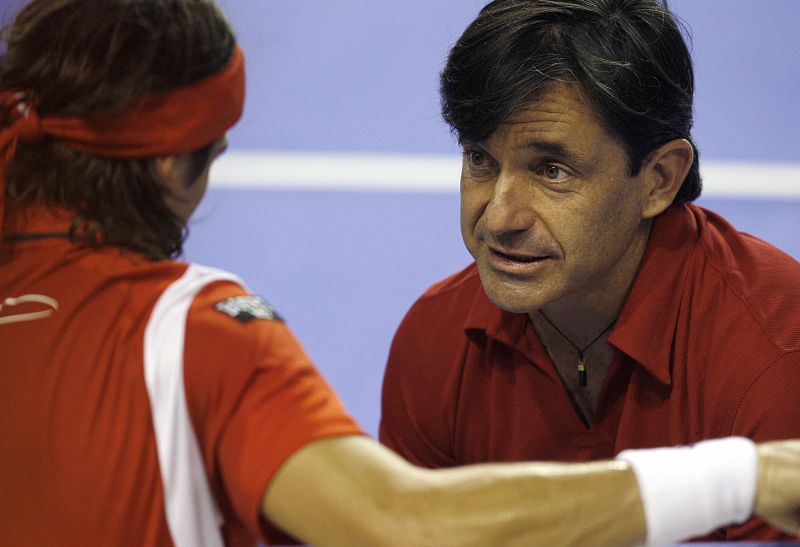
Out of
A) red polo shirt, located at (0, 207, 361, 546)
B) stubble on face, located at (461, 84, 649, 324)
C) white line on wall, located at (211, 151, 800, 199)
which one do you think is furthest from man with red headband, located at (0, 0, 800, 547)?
white line on wall, located at (211, 151, 800, 199)

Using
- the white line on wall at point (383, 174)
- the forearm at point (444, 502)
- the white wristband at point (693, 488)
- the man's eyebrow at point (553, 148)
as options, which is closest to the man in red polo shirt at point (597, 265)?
the man's eyebrow at point (553, 148)

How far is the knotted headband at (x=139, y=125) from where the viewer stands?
5.08 feet

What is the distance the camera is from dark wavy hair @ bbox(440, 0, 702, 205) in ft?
7.39

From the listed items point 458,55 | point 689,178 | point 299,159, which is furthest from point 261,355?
point 299,159

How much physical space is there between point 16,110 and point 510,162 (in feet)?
3.32

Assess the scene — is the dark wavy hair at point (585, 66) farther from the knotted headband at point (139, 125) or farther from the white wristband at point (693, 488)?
the white wristband at point (693, 488)

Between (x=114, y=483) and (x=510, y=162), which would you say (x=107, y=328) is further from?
(x=510, y=162)

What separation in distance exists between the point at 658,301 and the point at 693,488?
2.85 feet

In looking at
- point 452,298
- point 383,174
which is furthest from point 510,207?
point 383,174

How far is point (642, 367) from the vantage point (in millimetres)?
2336

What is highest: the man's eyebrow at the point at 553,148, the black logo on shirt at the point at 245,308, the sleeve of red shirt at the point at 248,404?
the man's eyebrow at the point at 553,148

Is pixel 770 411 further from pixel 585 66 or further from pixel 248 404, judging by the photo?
pixel 248 404

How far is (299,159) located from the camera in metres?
5.32

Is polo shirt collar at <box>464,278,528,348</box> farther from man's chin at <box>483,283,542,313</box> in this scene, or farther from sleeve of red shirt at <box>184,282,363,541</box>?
sleeve of red shirt at <box>184,282,363,541</box>
